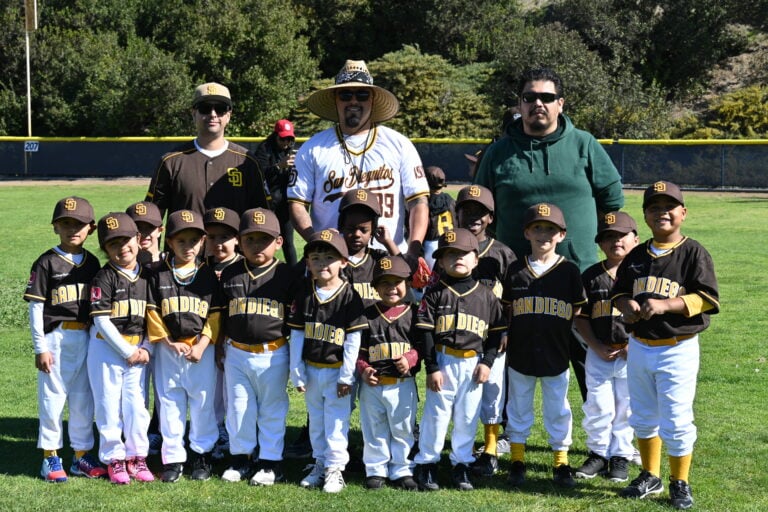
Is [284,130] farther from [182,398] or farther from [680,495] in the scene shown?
[680,495]

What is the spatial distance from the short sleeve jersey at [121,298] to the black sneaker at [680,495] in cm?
299

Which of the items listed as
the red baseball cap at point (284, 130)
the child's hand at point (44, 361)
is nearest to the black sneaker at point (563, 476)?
the child's hand at point (44, 361)

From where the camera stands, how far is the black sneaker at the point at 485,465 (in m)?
5.42

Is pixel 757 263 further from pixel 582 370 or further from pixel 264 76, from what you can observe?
pixel 264 76

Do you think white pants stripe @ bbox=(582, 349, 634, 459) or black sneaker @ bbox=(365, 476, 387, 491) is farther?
white pants stripe @ bbox=(582, 349, 634, 459)

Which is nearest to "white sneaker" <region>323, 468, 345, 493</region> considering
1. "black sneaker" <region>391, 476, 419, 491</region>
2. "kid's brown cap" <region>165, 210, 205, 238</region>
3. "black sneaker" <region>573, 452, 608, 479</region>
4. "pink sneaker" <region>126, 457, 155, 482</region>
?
"black sneaker" <region>391, 476, 419, 491</region>

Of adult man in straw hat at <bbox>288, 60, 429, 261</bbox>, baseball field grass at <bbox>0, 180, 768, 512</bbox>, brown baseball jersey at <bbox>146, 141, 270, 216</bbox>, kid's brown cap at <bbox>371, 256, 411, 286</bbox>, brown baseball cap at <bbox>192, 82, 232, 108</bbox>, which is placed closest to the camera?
baseball field grass at <bbox>0, 180, 768, 512</bbox>

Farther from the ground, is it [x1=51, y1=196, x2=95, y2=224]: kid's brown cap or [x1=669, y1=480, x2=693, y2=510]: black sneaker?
[x1=51, y1=196, x2=95, y2=224]: kid's brown cap

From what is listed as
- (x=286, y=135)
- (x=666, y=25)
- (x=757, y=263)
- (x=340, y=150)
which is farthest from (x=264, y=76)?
(x=340, y=150)

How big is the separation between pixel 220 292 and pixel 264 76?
34668 millimetres

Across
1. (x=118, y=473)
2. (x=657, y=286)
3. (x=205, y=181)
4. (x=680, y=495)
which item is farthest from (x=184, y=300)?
(x=680, y=495)

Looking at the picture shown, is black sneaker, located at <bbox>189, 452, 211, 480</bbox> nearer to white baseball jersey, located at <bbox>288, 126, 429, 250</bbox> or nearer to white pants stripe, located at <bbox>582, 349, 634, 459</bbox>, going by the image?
white baseball jersey, located at <bbox>288, 126, 429, 250</bbox>

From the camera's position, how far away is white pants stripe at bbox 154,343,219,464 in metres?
5.38

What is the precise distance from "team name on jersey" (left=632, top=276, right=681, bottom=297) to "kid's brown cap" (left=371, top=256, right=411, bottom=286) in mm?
1221
